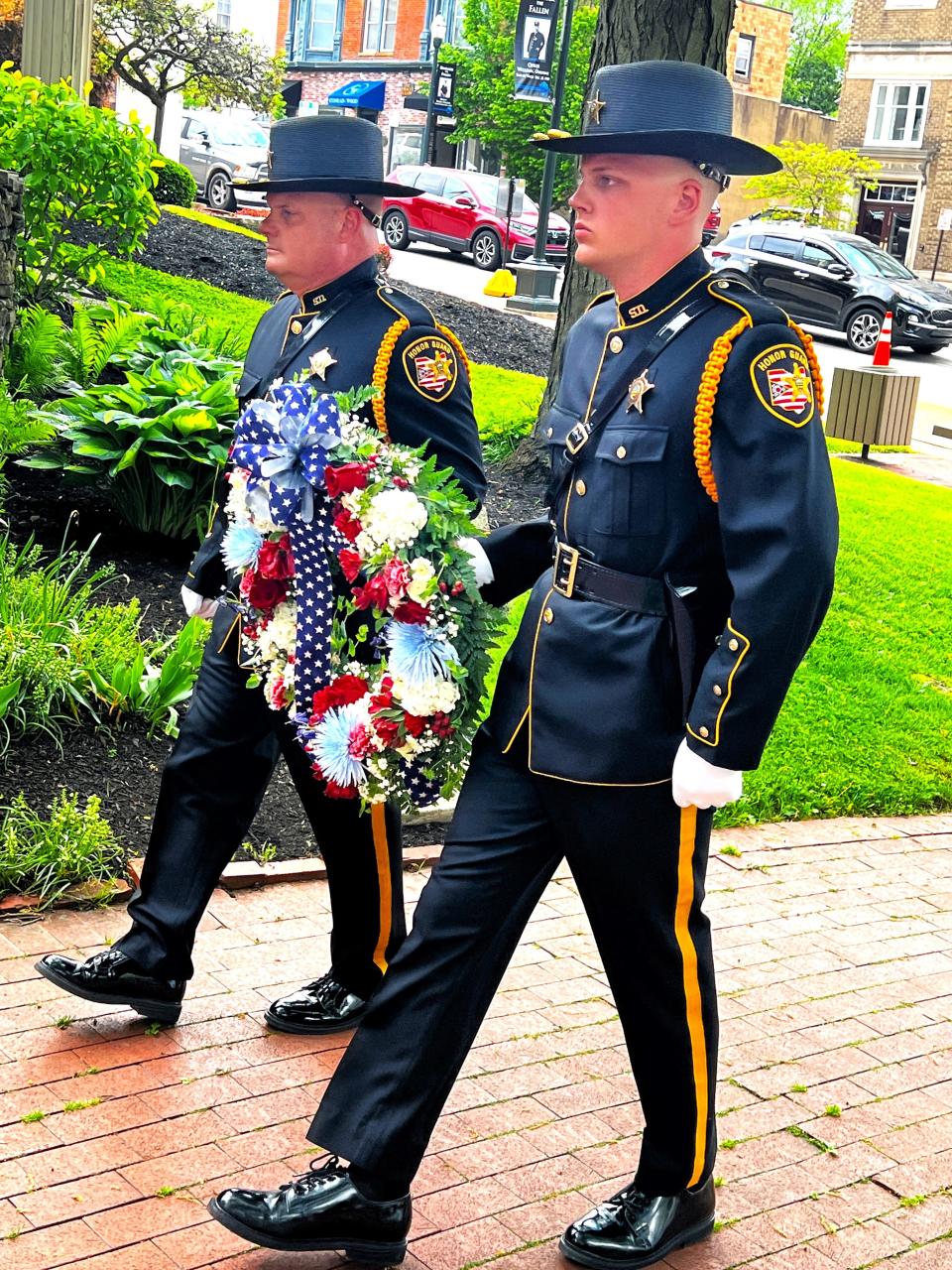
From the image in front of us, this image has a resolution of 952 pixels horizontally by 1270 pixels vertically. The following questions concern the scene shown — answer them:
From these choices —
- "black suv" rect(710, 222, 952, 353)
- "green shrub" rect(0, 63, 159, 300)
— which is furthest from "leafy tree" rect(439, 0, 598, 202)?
"green shrub" rect(0, 63, 159, 300)

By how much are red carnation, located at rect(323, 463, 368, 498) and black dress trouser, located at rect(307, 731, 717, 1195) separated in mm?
631

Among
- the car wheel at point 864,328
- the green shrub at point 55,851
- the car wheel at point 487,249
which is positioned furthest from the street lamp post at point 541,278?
the green shrub at point 55,851

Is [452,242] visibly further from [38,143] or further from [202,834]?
[202,834]

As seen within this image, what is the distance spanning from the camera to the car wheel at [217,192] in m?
32.1

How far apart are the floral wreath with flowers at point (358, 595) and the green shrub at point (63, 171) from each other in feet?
21.1

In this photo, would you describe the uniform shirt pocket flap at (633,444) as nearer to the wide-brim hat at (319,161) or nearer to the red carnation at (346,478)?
the red carnation at (346,478)

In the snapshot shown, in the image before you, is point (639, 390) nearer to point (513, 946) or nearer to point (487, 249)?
point (513, 946)

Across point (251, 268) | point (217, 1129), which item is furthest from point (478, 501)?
point (251, 268)

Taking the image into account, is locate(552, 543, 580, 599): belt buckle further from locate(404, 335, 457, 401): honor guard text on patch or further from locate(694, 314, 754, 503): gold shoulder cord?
locate(404, 335, 457, 401): honor guard text on patch

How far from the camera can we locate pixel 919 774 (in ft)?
22.7

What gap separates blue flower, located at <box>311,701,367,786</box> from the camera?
10.5ft

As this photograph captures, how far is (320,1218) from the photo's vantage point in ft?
9.99

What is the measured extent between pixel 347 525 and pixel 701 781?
0.90 meters

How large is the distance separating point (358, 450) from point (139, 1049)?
1.62 meters
